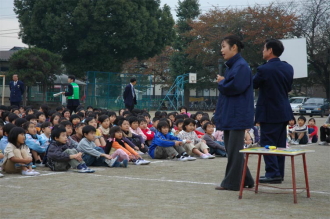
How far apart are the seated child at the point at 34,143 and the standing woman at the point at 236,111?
4201mm

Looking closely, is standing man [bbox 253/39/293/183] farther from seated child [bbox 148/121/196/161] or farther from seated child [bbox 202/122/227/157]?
seated child [bbox 202/122/227/157]

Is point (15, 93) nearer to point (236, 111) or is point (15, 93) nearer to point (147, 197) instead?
point (147, 197)

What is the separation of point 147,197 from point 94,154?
3.40 metres

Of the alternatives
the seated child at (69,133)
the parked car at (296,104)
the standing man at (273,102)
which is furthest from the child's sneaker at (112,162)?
the parked car at (296,104)

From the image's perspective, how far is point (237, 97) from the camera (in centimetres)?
683

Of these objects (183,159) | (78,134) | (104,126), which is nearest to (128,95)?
(104,126)

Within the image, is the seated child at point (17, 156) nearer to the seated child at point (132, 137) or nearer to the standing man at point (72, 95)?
the seated child at point (132, 137)

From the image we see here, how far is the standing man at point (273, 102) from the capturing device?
748cm

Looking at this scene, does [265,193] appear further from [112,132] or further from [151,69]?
[151,69]

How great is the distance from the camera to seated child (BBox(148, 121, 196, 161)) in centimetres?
1129

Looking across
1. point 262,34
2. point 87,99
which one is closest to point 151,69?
point 262,34

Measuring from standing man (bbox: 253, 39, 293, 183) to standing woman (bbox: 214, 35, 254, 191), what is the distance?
2.10 ft

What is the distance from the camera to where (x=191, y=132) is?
1220 centimetres

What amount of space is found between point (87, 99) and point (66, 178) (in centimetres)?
2284
